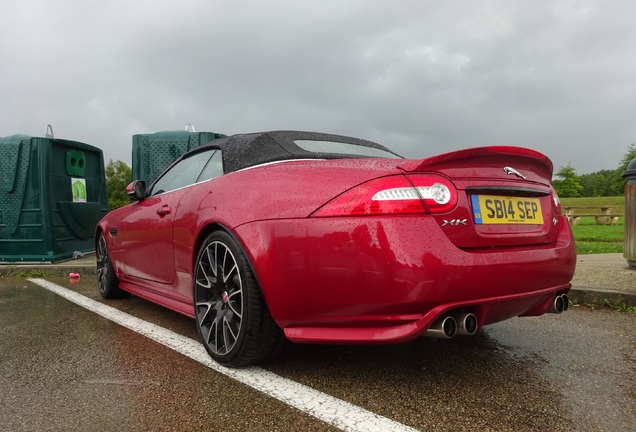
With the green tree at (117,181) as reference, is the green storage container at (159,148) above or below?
below

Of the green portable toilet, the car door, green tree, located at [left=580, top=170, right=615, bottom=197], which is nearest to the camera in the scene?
the car door

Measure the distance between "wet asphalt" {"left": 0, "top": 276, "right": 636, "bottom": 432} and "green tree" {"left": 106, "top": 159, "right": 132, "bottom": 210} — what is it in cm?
7189

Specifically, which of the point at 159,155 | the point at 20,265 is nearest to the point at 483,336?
the point at 159,155

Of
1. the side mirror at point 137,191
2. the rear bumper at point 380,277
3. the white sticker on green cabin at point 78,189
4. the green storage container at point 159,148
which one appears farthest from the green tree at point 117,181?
the rear bumper at point 380,277

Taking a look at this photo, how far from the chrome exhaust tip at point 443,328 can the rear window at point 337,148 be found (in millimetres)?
1254

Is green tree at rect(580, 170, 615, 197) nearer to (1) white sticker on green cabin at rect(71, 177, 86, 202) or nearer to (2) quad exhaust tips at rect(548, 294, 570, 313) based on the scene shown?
(1) white sticker on green cabin at rect(71, 177, 86, 202)

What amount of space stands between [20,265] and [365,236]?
7.16 meters

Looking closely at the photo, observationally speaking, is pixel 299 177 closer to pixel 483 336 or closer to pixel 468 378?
pixel 468 378

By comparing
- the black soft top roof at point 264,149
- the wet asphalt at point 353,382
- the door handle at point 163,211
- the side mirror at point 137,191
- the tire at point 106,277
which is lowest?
the wet asphalt at point 353,382

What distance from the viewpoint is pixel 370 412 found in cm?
201

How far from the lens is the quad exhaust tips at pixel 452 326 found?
2.04 meters

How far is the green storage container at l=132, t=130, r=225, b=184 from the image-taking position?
23.2 feet

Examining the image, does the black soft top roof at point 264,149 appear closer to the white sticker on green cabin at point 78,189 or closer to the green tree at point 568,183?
the white sticker on green cabin at point 78,189

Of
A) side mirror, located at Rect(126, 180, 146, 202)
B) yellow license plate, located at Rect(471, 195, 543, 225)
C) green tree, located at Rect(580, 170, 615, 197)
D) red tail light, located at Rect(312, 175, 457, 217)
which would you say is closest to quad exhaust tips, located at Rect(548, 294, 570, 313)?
yellow license plate, located at Rect(471, 195, 543, 225)
